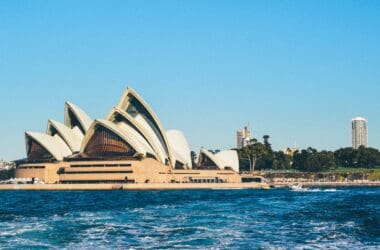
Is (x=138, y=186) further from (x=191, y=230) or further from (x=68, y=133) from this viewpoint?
(x=191, y=230)

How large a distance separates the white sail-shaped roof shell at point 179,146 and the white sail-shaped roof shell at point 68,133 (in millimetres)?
17646

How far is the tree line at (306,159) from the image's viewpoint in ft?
528

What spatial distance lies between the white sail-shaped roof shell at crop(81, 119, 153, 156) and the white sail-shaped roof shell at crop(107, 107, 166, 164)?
132cm

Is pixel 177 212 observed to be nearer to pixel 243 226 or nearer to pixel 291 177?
pixel 243 226

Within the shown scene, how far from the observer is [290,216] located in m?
40.3

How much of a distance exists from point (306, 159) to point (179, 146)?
43.3m

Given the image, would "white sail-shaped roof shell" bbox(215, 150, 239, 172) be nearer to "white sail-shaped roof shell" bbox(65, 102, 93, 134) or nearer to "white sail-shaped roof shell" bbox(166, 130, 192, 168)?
"white sail-shaped roof shell" bbox(166, 130, 192, 168)

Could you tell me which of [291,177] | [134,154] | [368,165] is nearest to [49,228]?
[134,154]

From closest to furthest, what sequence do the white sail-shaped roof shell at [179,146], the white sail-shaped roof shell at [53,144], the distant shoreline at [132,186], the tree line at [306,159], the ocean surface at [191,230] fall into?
the ocean surface at [191,230], the distant shoreline at [132,186], the white sail-shaped roof shell at [53,144], the white sail-shaped roof shell at [179,146], the tree line at [306,159]

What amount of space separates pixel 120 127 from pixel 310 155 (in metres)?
62.9

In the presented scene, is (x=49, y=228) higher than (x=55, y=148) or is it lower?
lower

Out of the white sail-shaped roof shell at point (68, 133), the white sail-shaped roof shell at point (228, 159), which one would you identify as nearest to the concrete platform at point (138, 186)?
the white sail-shaped roof shell at point (68, 133)

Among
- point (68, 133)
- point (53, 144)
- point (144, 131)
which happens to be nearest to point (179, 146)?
point (144, 131)

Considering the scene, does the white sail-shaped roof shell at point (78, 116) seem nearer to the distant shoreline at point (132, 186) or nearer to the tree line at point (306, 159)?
the distant shoreline at point (132, 186)
